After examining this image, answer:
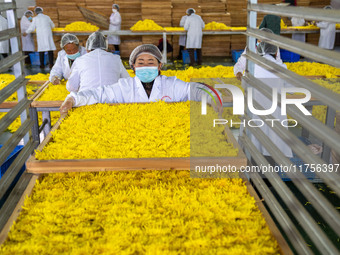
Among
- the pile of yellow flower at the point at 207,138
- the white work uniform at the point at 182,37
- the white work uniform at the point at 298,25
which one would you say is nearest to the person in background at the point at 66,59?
the pile of yellow flower at the point at 207,138

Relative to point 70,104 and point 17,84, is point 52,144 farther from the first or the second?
point 70,104

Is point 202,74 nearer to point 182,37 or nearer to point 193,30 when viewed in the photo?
point 193,30

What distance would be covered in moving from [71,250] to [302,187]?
3.01 ft

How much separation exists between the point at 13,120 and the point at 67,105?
32.7 inches

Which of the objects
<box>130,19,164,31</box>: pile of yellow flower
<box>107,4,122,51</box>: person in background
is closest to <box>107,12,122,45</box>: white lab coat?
<box>107,4,122,51</box>: person in background

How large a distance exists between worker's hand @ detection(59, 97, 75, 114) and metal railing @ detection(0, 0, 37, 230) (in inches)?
16.3

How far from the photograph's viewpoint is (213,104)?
295 cm

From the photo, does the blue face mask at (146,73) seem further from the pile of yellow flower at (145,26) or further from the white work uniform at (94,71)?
the pile of yellow flower at (145,26)

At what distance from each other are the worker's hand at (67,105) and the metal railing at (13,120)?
0.41 meters

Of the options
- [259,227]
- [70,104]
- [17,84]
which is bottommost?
[259,227]

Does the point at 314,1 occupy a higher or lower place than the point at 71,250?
higher

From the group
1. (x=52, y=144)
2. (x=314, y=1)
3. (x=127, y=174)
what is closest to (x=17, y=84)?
(x=52, y=144)

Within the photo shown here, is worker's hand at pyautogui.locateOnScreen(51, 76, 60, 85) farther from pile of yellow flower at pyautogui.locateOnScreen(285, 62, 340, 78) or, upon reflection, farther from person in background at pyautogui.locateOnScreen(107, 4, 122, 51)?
person in background at pyautogui.locateOnScreen(107, 4, 122, 51)

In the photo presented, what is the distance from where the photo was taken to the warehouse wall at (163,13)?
1168cm
